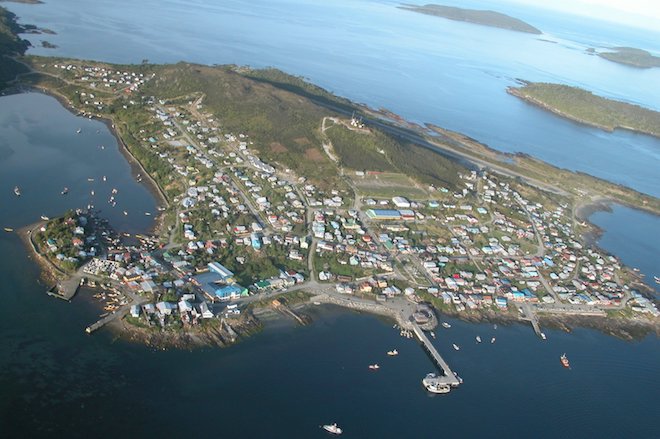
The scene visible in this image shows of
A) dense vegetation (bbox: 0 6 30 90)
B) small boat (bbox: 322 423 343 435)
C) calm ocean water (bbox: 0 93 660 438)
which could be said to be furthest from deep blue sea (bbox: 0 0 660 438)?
dense vegetation (bbox: 0 6 30 90)

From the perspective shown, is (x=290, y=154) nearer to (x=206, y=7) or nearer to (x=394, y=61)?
(x=394, y=61)

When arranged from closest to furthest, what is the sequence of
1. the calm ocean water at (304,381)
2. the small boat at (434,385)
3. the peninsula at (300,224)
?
the calm ocean water at (304,381) → the small boat at (434,385) → the peninsula at (300,224)

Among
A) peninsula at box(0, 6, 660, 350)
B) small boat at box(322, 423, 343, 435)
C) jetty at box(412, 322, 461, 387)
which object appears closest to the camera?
small boat at box(322, 423, 343, 435)

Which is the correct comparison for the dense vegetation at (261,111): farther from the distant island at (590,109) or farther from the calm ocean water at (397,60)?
the distant island at (590,109)

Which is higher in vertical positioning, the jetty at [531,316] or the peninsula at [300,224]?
the peninsula at [300,224]

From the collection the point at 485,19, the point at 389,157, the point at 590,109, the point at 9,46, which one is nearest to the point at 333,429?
the point at 389,157

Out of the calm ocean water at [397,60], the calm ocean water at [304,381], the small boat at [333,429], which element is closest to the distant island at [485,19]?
the calm ocean water at [397,60]

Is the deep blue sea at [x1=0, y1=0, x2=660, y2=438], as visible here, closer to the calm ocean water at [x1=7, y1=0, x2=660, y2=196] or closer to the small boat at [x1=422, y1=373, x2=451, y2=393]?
the small boat at [x1=422, y1=373, x2=451, y2=393]
